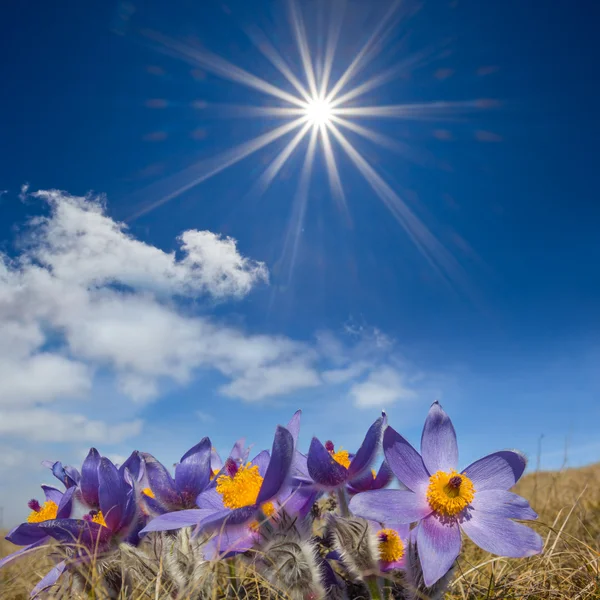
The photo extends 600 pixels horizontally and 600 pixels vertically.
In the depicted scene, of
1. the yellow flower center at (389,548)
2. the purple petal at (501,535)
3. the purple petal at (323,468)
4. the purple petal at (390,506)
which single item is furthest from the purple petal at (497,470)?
the purple petal at (323,468)

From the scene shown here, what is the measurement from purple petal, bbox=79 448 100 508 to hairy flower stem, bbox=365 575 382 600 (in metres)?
1.03

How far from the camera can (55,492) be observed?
2.44 m

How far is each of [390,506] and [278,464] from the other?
1.32 ft

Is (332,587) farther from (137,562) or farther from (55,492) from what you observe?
(55,492)

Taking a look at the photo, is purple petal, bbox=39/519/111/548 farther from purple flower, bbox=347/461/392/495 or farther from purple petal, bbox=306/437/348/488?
purple flower, bbox=347/461/392/495

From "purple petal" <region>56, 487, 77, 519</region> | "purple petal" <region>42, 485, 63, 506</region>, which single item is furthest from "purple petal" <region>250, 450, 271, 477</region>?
"purple petal" <region>42, 485, 63, 506</region>

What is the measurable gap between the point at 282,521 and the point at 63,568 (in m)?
0.93

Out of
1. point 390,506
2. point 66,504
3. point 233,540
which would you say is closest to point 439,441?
point 390,506

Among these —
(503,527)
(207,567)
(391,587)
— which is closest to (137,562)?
(207,567)

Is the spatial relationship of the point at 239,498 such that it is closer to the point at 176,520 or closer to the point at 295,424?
the point at 176,520

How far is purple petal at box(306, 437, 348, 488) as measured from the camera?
1.75m

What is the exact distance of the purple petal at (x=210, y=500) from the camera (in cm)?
193

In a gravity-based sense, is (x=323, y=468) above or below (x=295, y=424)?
below

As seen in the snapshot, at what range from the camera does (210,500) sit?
6.37ft
